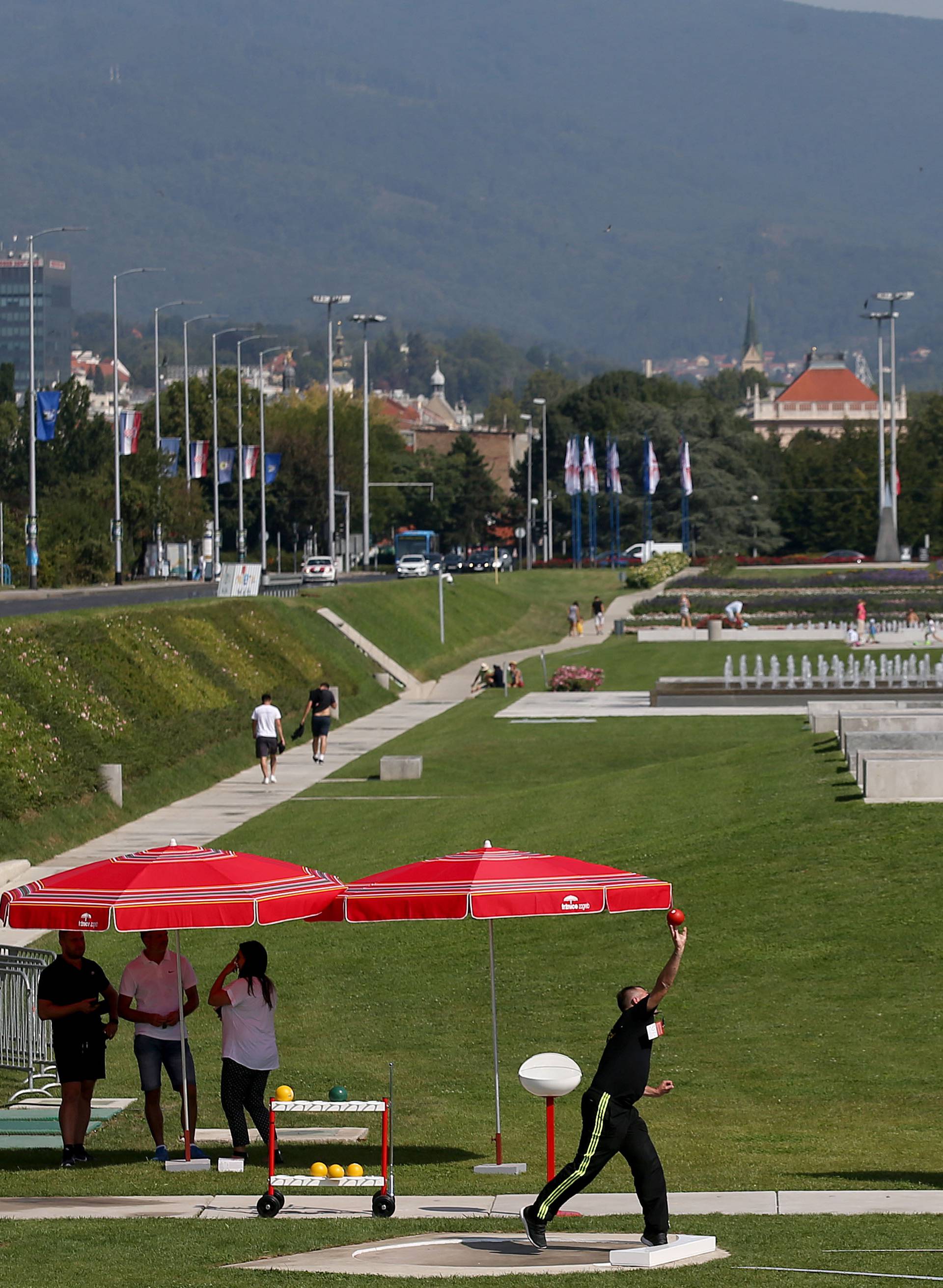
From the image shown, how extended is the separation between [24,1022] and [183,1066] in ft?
11.5

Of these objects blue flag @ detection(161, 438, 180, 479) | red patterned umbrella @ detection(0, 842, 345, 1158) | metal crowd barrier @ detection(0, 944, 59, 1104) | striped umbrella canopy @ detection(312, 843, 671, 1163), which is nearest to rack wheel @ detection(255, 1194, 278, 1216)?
red patterned umbrella @ detection(0, 842, 345, 1158)

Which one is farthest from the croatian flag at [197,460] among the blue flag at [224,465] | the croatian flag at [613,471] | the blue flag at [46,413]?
the croatian flag at [613,471]

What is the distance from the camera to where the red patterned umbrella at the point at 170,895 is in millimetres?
11500

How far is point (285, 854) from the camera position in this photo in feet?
88.3

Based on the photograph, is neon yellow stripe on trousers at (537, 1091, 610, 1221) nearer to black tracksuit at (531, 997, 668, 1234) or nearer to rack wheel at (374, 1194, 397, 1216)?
black tracksuit at (531, 997, 668, 1234)

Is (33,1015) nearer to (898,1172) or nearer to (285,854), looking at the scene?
(898,1172)

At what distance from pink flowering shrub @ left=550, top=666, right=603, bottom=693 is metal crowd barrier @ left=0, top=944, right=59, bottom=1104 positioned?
3613cm

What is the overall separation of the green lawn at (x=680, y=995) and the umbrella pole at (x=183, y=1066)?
309 mm

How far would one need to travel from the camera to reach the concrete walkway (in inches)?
413

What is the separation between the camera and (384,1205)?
1070 cm

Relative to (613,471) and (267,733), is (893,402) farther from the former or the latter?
(267,733)

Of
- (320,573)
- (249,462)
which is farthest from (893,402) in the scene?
(320,573)

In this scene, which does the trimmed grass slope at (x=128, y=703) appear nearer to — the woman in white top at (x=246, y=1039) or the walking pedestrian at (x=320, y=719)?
the walking pedestrian at (x=320, y=719)

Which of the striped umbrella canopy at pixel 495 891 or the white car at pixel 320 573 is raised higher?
the white car at pixel 320 573
